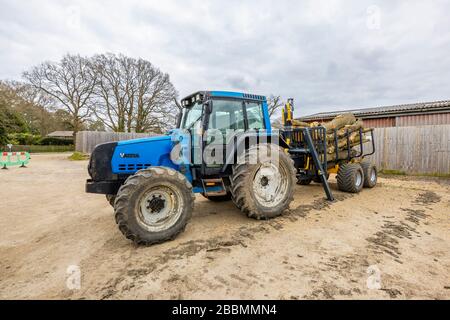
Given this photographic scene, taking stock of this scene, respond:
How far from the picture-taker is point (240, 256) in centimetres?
284

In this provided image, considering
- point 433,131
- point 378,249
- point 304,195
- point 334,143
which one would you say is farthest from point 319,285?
point 433,131

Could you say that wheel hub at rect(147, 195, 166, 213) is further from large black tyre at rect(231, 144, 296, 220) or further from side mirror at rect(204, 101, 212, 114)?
side mirror at rect(204, 101, 212, 114)

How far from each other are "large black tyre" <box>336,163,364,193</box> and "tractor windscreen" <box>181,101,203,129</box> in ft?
15.2

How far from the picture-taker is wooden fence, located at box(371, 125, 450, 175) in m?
9.16

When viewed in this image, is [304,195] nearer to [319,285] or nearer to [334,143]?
[334,143]

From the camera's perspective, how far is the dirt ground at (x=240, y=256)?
7.29ft

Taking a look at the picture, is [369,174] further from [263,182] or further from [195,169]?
[195,169]

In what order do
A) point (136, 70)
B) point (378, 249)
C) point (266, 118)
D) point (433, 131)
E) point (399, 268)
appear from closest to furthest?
point (399, 268) < point (378, 249) < point (266, 118) < point (433, 131) < point (136, 70)

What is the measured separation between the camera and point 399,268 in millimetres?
2555

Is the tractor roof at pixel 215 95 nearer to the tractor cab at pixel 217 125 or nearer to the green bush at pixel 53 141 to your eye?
the tractor cab at pixel 217 125

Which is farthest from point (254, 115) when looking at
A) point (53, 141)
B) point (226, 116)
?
point (53, 141)

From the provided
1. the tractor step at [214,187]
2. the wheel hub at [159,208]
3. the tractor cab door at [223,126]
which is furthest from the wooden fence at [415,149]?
the wheel hub at [159,208]

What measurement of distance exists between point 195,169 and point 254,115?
163cm
